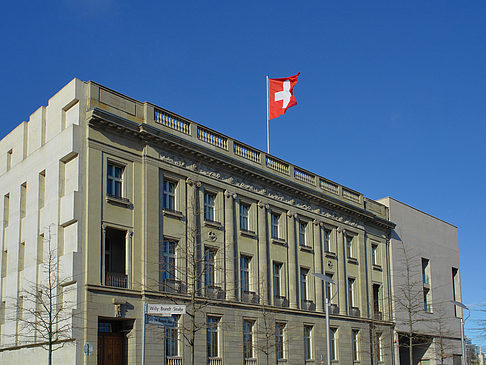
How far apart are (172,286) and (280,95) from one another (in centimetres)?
1842

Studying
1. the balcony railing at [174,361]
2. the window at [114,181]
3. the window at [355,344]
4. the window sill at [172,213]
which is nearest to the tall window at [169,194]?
the window sill at [172,213]

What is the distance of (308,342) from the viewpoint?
4434 cm

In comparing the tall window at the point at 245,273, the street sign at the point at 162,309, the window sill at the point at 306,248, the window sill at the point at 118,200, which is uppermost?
the window sill at the point at 118,200

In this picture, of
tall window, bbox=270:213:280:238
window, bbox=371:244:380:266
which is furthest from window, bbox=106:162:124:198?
window, bbox=371:244:380:266

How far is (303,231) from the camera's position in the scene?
46.4 meters

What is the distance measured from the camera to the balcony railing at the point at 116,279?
3166 cm

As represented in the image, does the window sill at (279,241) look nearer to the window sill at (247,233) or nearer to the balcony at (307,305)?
the window sill at (247,233)

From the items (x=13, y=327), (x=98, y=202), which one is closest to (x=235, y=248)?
(x=98, y=202)

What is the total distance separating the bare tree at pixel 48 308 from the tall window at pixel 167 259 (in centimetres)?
530

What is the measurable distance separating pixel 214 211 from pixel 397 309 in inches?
947

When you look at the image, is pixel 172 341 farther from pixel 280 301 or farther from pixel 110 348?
pixel 280 301

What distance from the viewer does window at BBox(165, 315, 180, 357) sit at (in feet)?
111

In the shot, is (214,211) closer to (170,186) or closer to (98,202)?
(170,186)

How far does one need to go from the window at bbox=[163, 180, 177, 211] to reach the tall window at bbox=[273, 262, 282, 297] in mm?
9794
